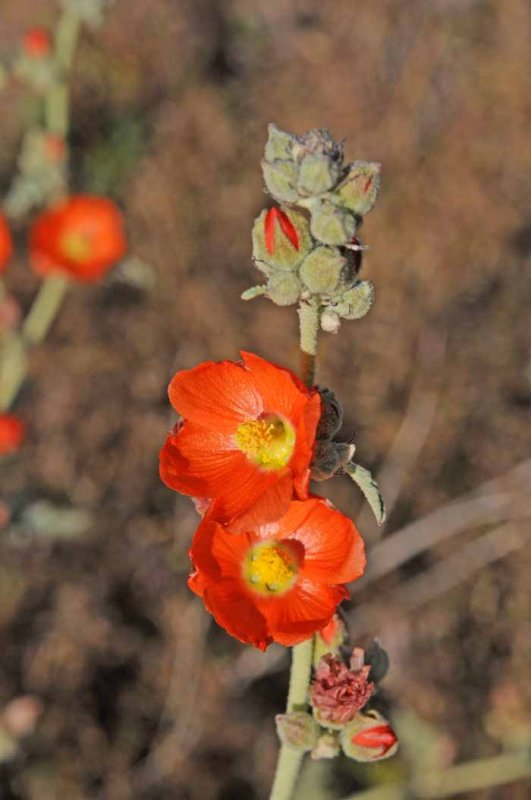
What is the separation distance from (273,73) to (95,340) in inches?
74.8

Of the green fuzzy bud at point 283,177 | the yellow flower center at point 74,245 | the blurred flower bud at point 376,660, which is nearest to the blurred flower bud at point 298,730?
the blurred flower bud at point 376,660

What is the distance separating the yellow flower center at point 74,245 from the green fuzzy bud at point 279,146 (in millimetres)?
2556

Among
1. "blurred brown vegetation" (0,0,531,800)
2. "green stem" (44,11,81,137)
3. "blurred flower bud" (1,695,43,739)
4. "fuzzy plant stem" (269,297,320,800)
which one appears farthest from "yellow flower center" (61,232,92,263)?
"fuzzy plant stem" (269,297,320,800)

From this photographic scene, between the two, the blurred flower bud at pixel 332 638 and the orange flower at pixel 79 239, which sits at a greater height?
the blurred flower bud at pixel 332 638

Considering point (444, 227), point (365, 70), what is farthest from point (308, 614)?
point (365, 70)

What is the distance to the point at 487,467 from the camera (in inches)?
150

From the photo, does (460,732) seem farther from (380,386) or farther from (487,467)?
(380,386)

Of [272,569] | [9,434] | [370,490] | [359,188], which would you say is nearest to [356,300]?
[359,188]

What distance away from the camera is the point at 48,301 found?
12.5 ft

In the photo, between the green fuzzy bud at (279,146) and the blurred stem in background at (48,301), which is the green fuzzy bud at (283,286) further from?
the blurred stem in background at (48,301)

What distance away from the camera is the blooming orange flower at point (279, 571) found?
1542 mm

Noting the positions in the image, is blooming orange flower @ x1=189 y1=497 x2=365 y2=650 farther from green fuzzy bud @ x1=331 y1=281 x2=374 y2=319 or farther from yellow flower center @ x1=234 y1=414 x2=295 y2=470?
green fuzzy bud @ x1=331 y1=281 x2=374 y2=319

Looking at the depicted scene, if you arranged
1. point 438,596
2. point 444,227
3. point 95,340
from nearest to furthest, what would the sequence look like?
point 438,596
point 95,340
point 444,227

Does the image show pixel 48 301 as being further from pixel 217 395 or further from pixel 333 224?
pixel 333 224
